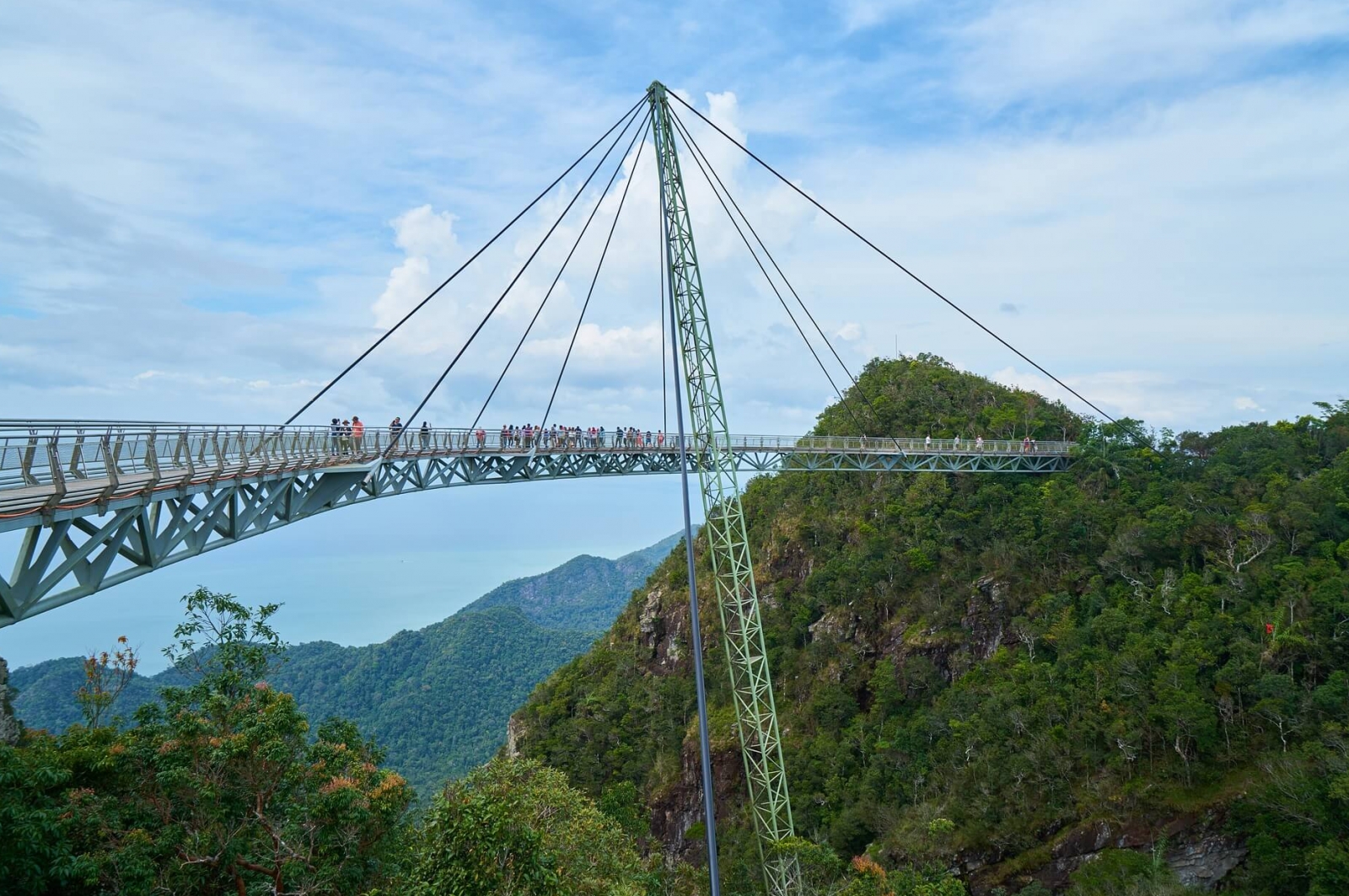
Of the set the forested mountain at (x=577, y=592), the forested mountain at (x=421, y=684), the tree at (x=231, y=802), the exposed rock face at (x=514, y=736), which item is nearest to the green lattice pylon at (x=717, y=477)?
the tree at (x=231, y=802)

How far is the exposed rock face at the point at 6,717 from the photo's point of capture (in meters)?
17.7

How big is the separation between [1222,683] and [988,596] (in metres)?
10.9

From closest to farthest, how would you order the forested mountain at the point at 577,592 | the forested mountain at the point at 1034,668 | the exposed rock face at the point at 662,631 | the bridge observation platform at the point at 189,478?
1. the bridge observation platform at the point at 189,478
2. the forested mountain at the point at 1034,668
3. the exposed rock face at the point at 662,631
4. the forested mountain at the point at 577,592

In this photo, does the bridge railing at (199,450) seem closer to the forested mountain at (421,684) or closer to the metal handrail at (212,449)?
the metal handrail at (212,449)

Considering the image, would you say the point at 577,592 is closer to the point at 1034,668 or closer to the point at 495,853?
the point at 1034,668

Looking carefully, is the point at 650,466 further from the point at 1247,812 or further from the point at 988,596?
the point at 1247,812

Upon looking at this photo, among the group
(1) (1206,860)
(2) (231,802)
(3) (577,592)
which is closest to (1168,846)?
(1) (1206,860)

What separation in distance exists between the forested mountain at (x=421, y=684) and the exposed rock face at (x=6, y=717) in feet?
116

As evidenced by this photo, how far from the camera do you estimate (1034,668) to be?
95.3 ft

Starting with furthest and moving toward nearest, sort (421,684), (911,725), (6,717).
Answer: (421,684), (911,725), (6,717)

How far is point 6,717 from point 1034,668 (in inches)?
1161

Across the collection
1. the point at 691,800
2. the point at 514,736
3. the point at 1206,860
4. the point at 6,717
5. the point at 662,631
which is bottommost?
the point at 691,800

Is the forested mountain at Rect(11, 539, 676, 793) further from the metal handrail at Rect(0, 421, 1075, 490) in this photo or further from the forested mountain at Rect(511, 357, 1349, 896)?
the metal handrail at Rect(0, 421, 1075, 490)

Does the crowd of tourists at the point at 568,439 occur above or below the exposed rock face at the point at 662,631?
above
